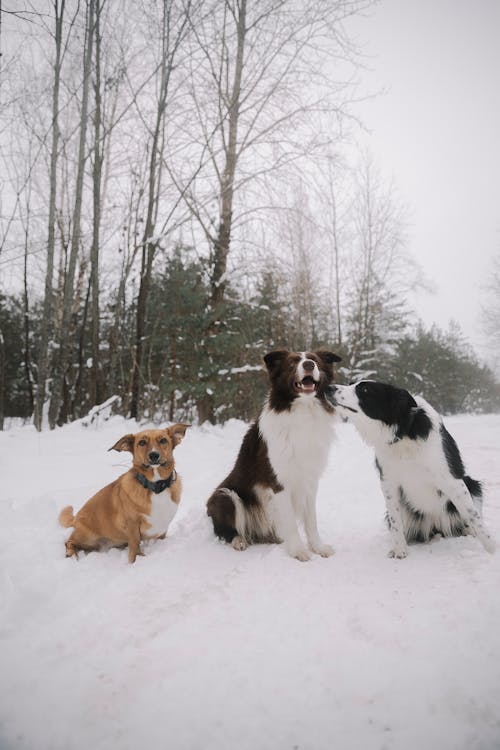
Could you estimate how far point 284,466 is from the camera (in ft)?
9.66

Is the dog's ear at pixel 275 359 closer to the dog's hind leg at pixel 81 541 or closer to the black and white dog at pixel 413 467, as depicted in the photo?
the black and white dog at pixel 413 467

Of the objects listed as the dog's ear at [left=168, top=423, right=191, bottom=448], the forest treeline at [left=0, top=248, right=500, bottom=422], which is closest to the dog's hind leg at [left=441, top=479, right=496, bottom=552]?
the dog's ear at [left=168, top=423, right=191, bottom=448]

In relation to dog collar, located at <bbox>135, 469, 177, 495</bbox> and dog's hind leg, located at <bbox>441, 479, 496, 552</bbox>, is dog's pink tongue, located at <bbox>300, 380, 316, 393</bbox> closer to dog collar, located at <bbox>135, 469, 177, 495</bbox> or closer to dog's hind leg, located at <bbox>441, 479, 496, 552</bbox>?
dog's hind leg, located at <bbox>441, 479, 496, 552</bbox>

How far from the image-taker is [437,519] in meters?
2.81

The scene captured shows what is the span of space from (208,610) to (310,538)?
46.3 inches

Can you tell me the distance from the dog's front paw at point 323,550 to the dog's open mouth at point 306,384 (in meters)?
1.20

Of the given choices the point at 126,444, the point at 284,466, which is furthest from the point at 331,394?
the point at 126,444

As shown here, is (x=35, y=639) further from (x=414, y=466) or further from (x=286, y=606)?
(x=414, y=466)

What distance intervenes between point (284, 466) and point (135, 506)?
45.8 inches

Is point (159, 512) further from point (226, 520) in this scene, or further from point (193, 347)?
point (193, 347)

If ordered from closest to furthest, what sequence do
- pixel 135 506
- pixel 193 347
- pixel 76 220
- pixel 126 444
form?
pixel 135 506, pixel 126 444, pixel 76 220, pixel 193 347

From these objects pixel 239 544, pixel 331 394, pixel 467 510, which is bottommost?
pixel 239 544

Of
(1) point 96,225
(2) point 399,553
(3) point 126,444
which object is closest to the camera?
(2) point 399,553

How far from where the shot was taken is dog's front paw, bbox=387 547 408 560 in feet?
8.77
